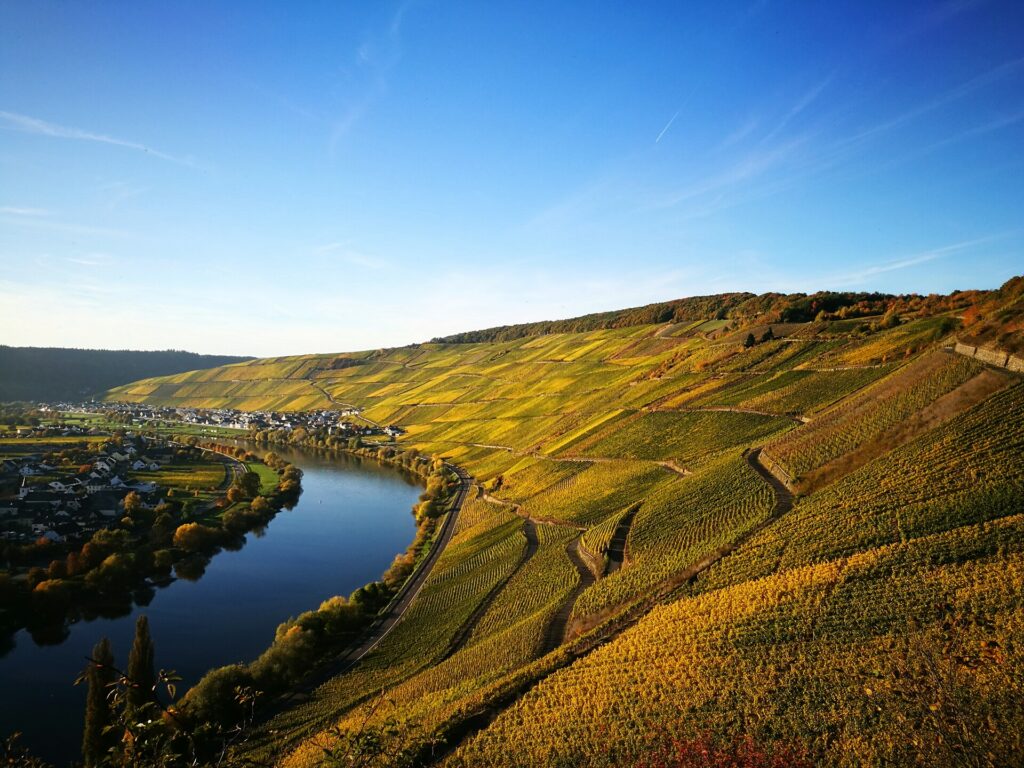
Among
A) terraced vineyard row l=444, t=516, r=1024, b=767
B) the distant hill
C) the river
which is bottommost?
the river

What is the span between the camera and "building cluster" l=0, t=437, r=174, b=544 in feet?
222

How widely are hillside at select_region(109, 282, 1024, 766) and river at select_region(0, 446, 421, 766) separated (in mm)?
12658

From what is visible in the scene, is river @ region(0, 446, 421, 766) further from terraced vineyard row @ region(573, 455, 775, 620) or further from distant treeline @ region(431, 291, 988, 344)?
distant treeline @ region(431, 291, 988, 344)

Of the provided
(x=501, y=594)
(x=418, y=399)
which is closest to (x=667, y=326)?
(x=418, y=399)

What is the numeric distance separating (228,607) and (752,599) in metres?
51.0

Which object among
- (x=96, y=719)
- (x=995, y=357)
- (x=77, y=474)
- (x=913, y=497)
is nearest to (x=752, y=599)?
(x=913, y=497)

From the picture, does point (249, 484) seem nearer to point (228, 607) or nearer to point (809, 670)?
point (228, 607)

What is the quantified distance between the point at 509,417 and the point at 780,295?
89988 mm

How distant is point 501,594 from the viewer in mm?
44562

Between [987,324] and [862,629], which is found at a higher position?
[987,324]

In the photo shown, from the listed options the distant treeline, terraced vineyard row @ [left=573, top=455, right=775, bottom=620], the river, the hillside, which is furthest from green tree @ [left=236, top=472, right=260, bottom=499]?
Result: the distant treeline

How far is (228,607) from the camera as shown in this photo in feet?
182

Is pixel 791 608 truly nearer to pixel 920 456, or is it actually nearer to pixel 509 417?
pixel 920 456

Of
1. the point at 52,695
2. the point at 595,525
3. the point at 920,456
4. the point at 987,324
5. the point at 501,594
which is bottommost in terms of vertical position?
the point at 52,695
